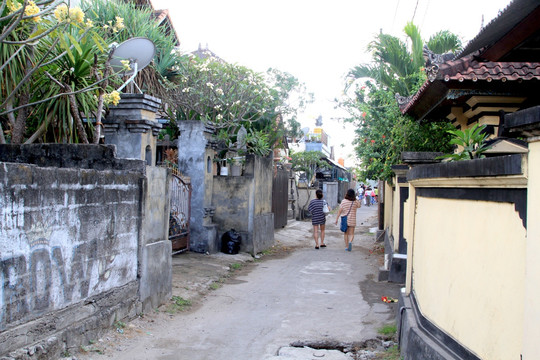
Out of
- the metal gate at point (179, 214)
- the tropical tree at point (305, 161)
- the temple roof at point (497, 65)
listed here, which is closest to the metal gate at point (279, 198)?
the metal gate at point (179, 214)

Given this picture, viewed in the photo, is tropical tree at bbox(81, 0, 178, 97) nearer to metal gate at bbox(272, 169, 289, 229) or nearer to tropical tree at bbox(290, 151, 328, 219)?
metal gate at bbox(272, 169, 289, 229)

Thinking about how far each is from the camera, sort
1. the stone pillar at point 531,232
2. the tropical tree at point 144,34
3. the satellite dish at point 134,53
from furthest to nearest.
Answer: the tropical tree at point 144,34 < the satellite dish at point 134,53 < the stone pillar at point 531,232

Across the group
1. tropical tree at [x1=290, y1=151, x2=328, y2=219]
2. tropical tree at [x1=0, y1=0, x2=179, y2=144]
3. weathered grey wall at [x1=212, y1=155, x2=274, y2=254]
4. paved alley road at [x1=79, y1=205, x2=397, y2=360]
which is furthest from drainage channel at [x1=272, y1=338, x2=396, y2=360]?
tropical tree at [x1=290, y1=151, x2=328, y2=219]

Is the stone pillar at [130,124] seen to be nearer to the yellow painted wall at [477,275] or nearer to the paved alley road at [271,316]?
the paved alley road at [271,316]

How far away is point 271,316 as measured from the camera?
7.41 metres

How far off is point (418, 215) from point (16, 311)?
13.4 feet

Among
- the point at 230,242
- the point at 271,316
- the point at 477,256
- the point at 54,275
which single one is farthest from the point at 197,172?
the point at 477,256

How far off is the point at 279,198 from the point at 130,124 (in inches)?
448

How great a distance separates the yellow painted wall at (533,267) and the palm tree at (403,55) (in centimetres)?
1084

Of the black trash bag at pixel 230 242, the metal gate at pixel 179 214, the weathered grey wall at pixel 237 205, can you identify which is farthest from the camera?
the weathered grey wall at pixel 237 205

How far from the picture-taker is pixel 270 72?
52.6ft

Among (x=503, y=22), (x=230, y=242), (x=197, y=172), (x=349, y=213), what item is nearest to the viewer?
(x=503, y=22)

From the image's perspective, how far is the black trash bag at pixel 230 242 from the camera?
12.3m

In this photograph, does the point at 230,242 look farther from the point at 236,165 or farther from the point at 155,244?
the point at 155,244
